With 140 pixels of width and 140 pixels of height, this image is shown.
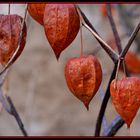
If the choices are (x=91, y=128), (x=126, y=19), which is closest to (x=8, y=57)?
(x=126, y=19)

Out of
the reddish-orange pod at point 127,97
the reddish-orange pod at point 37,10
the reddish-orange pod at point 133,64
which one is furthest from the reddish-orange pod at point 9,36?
the reddish-orange pod at point 133,64

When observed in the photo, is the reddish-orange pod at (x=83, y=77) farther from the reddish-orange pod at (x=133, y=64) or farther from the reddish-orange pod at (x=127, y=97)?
the reddish-orange pod at (x=133, y=64)

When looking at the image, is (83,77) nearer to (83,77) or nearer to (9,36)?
(83,77)

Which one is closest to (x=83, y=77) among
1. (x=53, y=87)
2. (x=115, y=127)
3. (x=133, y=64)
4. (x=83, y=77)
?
(x=83, y=77)

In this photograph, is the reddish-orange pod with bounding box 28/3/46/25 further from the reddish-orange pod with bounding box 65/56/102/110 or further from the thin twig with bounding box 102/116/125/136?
the thin twig with bounding box 102/116/125/136

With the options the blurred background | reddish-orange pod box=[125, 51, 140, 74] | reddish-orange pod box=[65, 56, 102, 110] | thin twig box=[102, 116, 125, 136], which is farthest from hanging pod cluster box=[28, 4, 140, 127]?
the blurred background

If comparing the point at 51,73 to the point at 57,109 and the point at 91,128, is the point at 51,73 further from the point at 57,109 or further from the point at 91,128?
the point at 91,128
